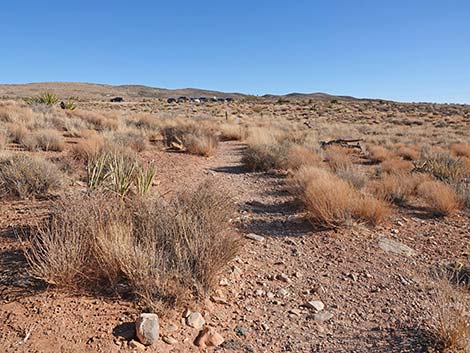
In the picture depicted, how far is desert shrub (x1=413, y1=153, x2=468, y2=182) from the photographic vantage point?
8229 millimetres

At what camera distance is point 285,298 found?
3416 millimetres

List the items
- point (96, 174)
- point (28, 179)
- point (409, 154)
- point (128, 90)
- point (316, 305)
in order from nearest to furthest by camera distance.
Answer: point (316, 305)
point (28, 179)
point (96, 174)
point (409, 154)
point (128, 90)

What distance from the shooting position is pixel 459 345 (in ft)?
8.03

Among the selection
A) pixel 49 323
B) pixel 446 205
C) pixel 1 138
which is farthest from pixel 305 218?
pixel 1 138

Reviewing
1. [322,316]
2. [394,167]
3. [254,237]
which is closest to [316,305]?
[322,316]

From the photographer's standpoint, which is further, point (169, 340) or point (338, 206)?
point (338, 206)

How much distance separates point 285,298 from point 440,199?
434 cm

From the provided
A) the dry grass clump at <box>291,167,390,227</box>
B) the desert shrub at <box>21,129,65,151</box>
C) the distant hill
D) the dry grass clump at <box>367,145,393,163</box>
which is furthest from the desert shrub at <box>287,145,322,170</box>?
the distant hill

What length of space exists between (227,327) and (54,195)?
3.86m

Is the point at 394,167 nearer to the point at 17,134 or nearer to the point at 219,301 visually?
the point at 219,301

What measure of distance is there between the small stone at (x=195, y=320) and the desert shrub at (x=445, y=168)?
7.17 metres

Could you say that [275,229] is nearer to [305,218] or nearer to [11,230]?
[305,218]

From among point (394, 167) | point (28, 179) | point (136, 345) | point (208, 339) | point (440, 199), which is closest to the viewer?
point (136, 345)

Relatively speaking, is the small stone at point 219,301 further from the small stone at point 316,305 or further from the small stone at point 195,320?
the small stone at point 316,305
